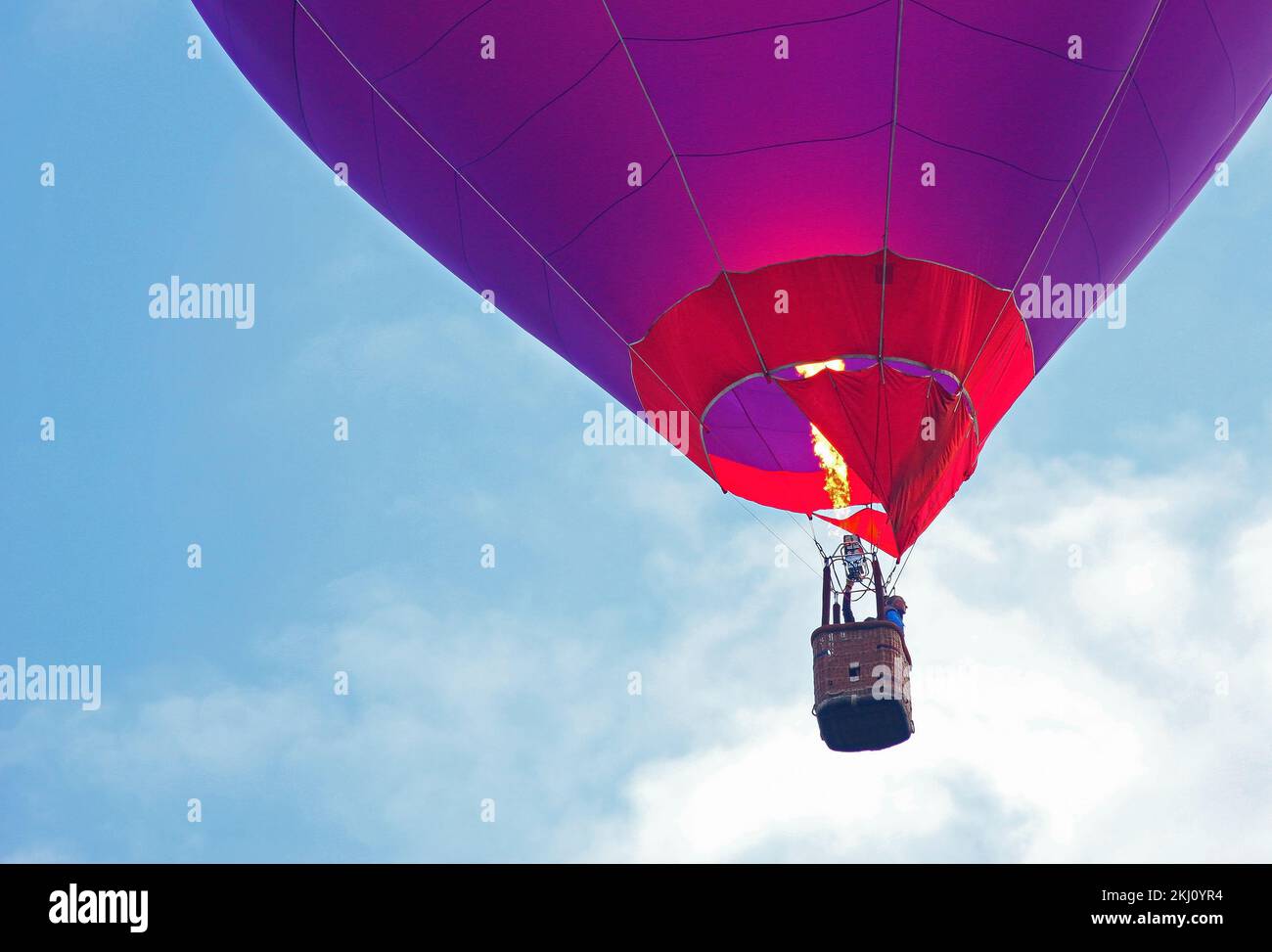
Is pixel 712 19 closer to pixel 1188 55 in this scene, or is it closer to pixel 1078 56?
pixel 1078 56

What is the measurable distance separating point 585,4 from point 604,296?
179 centimetres

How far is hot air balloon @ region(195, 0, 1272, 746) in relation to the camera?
9.65 m

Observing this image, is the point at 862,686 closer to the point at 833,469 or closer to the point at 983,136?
the point at 833,469

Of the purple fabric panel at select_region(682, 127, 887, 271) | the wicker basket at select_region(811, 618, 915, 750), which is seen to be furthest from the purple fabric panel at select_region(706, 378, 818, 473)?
the wicker basket at select_region(811, 618, 915, 750)

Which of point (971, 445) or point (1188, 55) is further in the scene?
point (971, 445)

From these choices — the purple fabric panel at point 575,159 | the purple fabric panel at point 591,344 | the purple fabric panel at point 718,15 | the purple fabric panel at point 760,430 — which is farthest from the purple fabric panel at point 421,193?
the purple fabric panel at point 760,430

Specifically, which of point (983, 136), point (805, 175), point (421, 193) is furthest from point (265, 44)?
point (983, 136)

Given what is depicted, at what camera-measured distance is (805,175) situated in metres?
9.94

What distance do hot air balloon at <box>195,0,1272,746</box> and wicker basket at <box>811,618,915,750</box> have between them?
11cm

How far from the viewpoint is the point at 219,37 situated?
1188cm

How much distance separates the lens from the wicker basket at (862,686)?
9.92 metres

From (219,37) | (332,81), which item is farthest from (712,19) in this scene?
(219,37)

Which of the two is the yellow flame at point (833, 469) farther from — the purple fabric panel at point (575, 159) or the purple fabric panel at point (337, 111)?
→ the purple fabric panel at point (337, 111)

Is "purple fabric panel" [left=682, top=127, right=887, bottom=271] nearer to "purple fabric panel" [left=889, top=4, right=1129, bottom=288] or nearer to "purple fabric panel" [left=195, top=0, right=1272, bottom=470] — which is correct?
"purple fabric panel" [left=195, top=0, right=1272, bottom=470]
